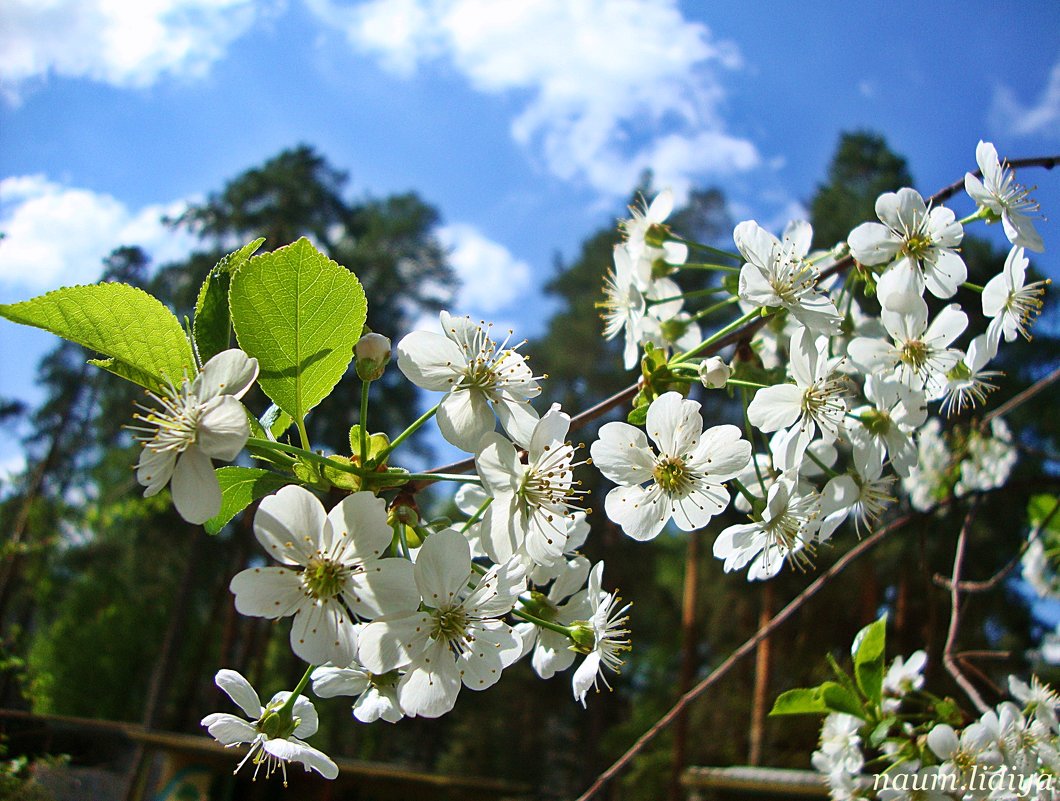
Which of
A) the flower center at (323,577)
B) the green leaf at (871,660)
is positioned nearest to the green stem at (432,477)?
the flower center at (323,577)

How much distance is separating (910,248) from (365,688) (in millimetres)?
923

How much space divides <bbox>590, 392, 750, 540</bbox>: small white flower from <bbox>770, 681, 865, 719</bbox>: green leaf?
2.01 feet

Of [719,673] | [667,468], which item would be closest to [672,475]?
[667,468]

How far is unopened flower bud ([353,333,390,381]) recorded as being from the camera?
2.81 ft

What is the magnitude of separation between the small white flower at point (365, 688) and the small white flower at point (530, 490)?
0.84 ft

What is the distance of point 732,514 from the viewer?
11375 millimetres

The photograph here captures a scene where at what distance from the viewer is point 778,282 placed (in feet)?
3.28

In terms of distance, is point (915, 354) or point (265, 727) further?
point (915, 354)

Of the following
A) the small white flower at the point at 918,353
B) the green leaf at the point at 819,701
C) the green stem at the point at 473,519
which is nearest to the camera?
the green stem at the point at 473,519

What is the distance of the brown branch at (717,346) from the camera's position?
849 mm

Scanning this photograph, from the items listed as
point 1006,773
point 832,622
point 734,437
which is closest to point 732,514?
point 832,622

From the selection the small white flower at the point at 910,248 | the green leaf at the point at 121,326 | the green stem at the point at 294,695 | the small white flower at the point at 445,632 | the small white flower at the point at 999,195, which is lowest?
the green stem at the point at 294,695

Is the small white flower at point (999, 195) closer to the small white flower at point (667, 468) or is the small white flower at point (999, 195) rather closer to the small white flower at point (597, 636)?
the small white flower at point (667, 468)

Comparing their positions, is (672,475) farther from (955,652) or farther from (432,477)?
(955,652)
